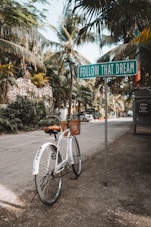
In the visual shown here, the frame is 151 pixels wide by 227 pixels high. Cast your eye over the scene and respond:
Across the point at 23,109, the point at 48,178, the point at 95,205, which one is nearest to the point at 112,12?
the point at 48,178

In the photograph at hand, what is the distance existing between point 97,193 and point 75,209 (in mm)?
627

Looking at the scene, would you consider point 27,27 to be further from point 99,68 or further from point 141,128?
point 99,68

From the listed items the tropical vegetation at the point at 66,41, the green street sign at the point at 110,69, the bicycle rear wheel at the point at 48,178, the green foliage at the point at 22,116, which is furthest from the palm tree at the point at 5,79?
the bicycle rear wheel at the point at 48,178

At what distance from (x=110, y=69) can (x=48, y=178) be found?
2046 millimetres

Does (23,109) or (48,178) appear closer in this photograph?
(48,178)

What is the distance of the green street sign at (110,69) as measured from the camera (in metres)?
3.59

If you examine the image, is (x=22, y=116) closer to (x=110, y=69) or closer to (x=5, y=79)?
(x=5, y=79)

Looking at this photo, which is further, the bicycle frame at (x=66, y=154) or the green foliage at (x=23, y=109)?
the green foliage at (x=23, y=109)

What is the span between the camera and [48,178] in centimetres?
304

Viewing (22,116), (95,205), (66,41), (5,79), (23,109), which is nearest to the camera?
(95,205)

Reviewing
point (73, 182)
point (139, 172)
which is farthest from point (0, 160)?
point (139, 172)

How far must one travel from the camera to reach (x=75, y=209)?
286 cm

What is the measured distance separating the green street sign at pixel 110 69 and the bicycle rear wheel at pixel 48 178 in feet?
4.89

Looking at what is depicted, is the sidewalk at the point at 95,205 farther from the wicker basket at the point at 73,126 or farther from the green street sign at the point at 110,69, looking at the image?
the green street sign at the point at 110,69
